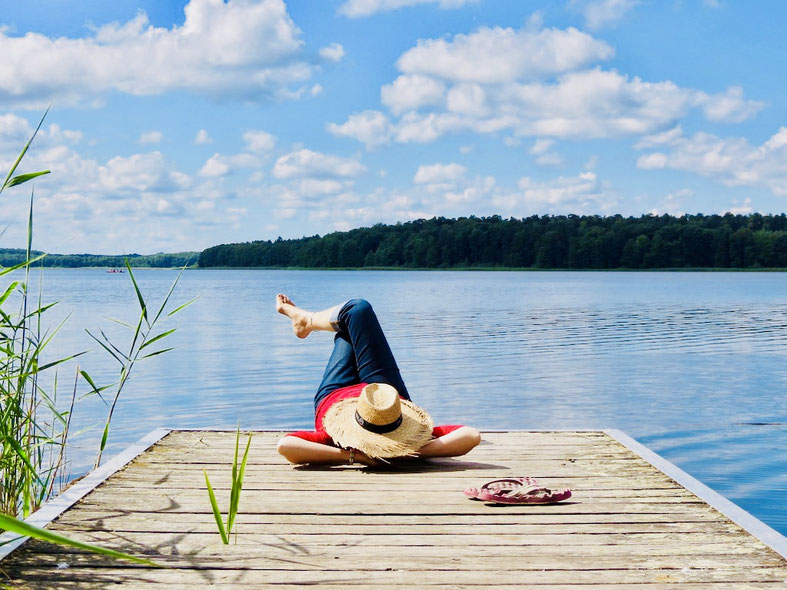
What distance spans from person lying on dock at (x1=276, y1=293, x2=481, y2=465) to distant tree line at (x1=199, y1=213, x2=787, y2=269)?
72.7m

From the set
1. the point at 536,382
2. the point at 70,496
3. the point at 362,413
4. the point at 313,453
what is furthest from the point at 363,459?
the point at 536,382

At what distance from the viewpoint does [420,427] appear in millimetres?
3855

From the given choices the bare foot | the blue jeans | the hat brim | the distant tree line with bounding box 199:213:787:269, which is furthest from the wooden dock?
the distant tree line with bounding box 199:213:787:269

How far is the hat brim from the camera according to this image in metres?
3.75

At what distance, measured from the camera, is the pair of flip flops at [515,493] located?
3.26 m

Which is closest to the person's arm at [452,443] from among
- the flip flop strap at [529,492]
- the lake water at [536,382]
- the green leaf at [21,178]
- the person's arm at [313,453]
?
the person's arm at [313,453]

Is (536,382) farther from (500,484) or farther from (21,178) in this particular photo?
(21,178)

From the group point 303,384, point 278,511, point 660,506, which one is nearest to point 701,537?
point 660,506

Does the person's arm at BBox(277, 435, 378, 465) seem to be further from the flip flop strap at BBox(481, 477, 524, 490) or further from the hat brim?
the flip flop strap at BBox(481, 477, 524, 490)

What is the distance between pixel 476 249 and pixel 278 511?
77900 millimetres

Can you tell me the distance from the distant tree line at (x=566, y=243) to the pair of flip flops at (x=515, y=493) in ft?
241

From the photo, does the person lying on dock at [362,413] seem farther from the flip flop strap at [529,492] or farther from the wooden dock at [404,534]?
the flip flop strap at [529,492]

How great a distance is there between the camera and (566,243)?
7800cm

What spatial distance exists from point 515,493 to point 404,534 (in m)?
0.58
